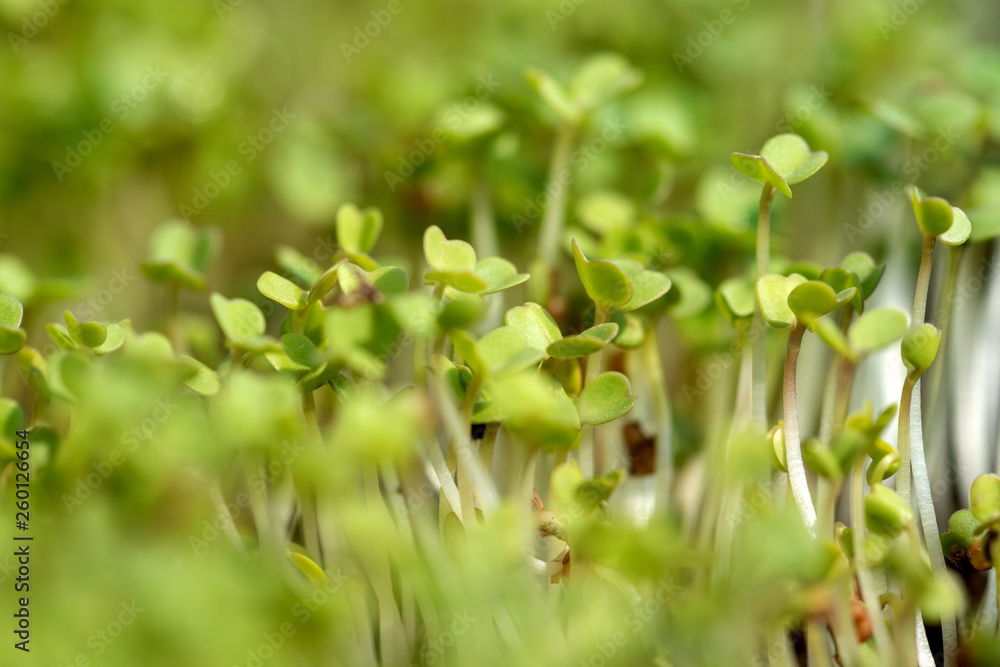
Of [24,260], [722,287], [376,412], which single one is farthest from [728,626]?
[24,260]

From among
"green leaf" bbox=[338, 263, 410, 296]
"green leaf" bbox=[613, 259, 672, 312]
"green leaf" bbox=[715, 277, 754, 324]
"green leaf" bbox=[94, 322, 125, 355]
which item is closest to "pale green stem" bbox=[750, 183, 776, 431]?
"green leaf" bbox=[715, 277, 754, 324]

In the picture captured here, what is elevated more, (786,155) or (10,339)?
(786,155)

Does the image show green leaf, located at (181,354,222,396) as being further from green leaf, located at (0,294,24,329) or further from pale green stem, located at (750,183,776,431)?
pale green stem, located at (750,183,776,431)

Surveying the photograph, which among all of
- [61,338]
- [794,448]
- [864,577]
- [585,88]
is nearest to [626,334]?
[794,448]

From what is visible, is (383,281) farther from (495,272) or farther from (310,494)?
(310,494)

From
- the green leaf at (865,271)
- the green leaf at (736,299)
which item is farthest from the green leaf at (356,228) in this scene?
the green leaf at (865,271)

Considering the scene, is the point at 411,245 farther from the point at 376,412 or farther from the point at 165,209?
the point at 376,412
